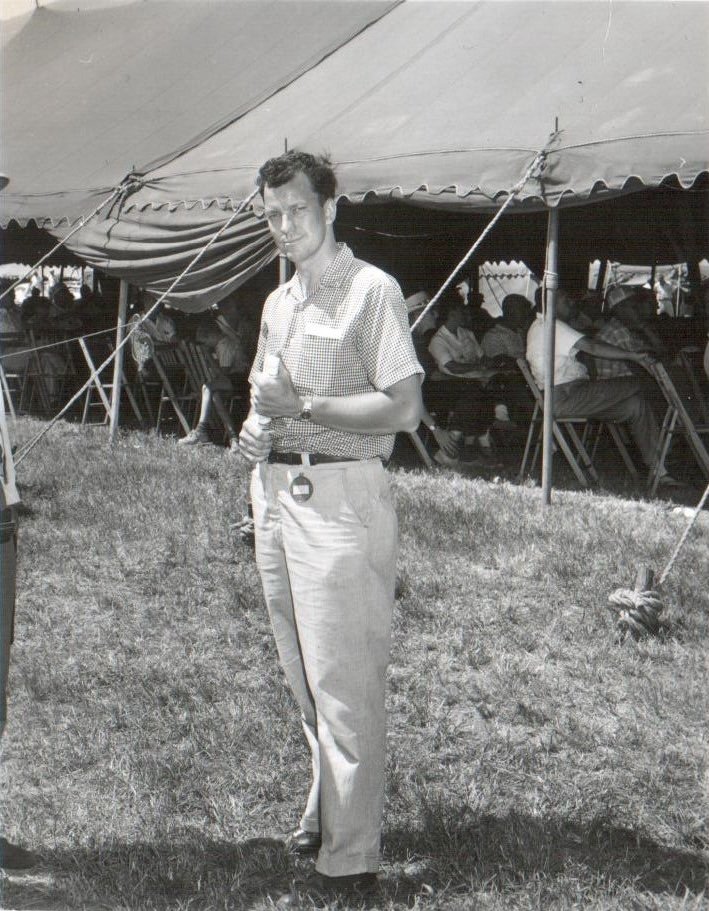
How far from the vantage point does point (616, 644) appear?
15.5ft

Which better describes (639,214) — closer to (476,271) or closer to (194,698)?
(476,271)

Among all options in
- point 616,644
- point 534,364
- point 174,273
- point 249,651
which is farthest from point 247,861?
point 174,273

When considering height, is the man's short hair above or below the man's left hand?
above

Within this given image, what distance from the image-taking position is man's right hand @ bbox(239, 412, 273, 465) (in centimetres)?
285

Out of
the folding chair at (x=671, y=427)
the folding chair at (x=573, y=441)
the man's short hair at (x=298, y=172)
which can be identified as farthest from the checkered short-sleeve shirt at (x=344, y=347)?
the folding chair at (x=671, y=427)

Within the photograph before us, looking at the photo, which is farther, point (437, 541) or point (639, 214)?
point (639, 214)

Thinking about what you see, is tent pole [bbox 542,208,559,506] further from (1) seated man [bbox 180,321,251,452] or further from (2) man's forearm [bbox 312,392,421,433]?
(2) man's forearm [bbox 312,392,421,433]

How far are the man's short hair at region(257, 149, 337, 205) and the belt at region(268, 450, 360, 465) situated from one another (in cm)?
64

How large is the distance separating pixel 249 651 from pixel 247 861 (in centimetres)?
163

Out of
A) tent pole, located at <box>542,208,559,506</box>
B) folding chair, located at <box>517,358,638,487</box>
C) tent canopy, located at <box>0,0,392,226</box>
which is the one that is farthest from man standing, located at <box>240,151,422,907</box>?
tent canopy, located at <box>0,0,392,226</box>

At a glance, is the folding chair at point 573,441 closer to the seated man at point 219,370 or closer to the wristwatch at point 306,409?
the seated man at point 219,370

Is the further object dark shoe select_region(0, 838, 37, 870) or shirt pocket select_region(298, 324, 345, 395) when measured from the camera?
dark shoe select_region(0, 838, 37, 870)

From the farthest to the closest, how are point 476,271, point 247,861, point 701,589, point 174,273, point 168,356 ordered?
point 476,271
point 168,356
point 174,273
point 701,589
point 247,861

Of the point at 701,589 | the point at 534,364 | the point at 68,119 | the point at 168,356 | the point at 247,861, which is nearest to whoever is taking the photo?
the point at 247,861
